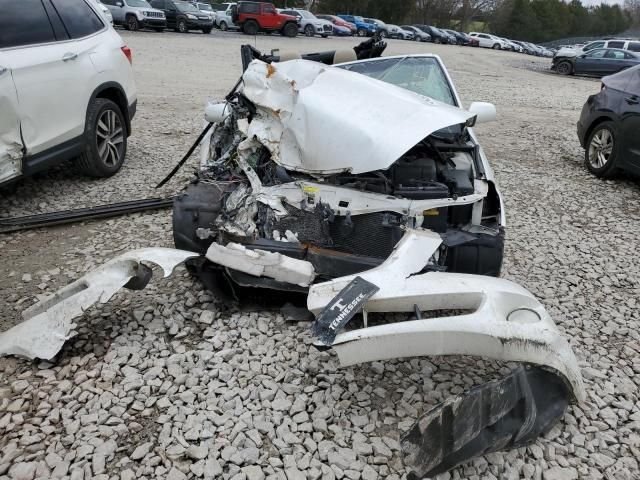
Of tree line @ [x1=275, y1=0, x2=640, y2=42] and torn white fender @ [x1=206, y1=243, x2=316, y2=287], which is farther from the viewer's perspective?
tree line @ [x1=275, y1=0, x2=640, y2=42]

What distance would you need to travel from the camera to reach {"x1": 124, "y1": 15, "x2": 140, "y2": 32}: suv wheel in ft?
67.8

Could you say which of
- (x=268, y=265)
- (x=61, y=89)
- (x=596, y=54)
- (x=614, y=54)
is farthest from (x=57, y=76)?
(x=614, y=54)

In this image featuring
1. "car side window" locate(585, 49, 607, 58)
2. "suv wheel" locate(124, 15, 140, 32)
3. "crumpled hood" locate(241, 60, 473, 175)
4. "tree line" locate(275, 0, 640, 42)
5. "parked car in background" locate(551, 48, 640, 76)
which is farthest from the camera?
"tree line" locate(275, 0, 640, 42)

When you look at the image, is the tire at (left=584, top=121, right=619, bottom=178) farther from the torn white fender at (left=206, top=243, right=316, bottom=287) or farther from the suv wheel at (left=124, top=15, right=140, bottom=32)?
the suv wheel at (left=124, top=15, right=140, bottom=32)

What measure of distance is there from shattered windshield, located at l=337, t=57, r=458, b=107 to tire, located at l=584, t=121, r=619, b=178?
2708mm

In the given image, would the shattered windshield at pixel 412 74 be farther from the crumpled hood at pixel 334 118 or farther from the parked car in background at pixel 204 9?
the parked car in background at pixel 204 9

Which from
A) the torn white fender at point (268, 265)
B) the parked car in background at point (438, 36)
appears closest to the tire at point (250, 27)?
the parked car in background at point (438, 36)

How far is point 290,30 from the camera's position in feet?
86.0

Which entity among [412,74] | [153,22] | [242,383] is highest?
[412,74]

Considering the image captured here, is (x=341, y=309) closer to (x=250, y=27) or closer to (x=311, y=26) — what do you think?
(x=250, y=27)

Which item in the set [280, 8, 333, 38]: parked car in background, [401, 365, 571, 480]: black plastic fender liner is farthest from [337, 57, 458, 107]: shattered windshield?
[280, 8, 333, 38]: parked car in background

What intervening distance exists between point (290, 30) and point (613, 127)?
893 inches

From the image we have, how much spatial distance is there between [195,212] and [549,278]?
256 cm

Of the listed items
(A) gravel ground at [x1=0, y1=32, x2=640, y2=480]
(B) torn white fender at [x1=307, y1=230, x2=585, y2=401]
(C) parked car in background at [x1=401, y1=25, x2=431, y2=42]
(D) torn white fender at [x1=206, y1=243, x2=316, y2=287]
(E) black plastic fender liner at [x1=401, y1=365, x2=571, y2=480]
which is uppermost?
(B) torn white fender at [x1=307, y1=230, x2=585, y2=401]
